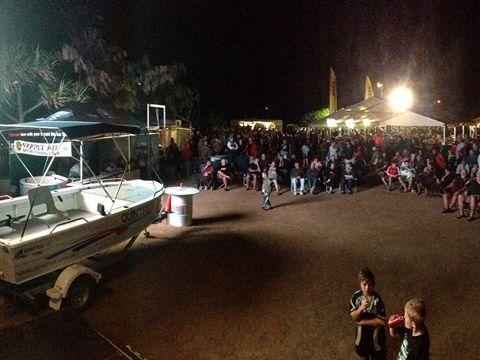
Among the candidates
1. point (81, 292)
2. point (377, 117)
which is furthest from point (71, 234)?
point (377, 117)

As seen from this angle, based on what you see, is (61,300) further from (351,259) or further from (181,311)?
(351,259)

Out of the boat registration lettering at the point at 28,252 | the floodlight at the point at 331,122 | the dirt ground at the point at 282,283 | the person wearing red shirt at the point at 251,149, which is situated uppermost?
the floodlight at the point at 331,122

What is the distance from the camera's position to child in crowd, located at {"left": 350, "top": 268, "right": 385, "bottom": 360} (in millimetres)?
4062

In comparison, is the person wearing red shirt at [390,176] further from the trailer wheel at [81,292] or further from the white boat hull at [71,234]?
the trailer wheel at [81,292]

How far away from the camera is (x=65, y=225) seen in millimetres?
6680

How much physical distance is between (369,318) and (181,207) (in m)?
6.87

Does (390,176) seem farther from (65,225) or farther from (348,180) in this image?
(65,225)

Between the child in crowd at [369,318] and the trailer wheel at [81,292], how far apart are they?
13.2 feet

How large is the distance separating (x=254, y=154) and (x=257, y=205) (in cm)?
546

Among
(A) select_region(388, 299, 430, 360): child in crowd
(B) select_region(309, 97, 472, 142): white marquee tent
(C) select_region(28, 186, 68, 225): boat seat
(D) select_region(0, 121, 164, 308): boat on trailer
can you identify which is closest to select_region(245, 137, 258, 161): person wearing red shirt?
(B) select_region(309, 97, 472, 142): white marquee tent

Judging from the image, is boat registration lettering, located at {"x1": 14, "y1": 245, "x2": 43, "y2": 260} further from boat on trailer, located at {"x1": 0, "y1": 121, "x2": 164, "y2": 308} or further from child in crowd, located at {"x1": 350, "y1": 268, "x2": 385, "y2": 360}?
child in crowd, located at {"x1": 350, "y1": 268, "x2": 385, "y2": 360}

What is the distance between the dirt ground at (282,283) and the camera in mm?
5332

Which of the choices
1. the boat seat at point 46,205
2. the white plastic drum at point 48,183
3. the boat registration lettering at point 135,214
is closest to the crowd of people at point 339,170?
the white plastic drum at point 48,183

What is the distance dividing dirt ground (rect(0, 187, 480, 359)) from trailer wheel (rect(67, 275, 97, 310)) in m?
0.18
